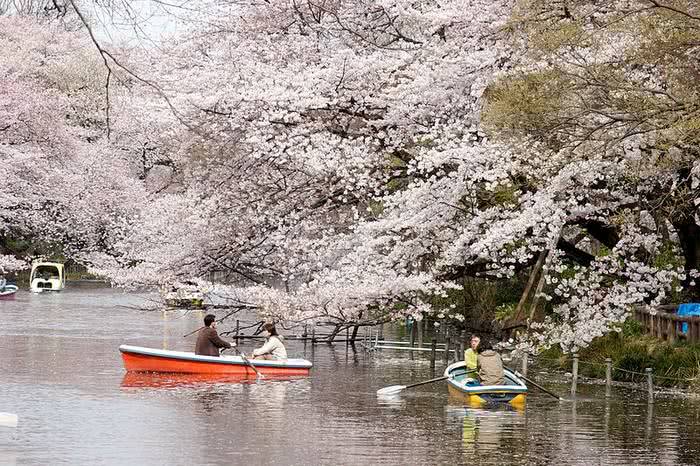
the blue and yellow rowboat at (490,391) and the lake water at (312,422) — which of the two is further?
the blue and yellow rowboat at (490,391)

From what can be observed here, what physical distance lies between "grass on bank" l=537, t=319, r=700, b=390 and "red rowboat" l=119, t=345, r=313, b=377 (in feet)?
17.9

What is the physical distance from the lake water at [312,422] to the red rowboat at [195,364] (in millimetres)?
338

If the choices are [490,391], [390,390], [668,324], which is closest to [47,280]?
[390,390]

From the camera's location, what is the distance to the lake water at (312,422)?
48.9 feet

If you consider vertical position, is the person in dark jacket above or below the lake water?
above

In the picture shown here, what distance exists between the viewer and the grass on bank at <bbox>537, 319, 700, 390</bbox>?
A: 21.0 meters

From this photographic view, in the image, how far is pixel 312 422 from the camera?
58.7 ft

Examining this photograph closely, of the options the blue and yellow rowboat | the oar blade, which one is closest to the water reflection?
the blue and yellow rowboat

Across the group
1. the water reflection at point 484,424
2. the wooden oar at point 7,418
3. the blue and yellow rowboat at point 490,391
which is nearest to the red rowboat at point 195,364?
the blue and yellow rowboat at point 490,391

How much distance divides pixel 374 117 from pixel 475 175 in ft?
14.2

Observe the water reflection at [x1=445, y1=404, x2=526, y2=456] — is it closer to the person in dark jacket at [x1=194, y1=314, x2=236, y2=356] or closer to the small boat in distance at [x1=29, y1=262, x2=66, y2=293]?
the person in dark jacket at [x1=194, y1=314, x2=236, y2=356]

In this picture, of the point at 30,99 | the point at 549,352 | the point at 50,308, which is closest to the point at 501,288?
the point at 549,352

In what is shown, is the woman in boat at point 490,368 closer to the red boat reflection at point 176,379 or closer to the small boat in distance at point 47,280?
the red boat reflection at point 176,379

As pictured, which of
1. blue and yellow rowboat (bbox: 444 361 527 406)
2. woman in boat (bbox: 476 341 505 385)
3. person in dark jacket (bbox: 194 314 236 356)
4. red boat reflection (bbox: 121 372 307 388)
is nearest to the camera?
blue and yellow rowboat (bbox: 444 361 527 406)
